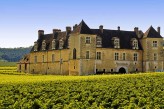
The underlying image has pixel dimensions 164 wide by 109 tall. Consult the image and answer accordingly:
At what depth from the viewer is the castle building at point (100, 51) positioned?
68.1 metres

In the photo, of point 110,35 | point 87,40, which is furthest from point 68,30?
point 87,40

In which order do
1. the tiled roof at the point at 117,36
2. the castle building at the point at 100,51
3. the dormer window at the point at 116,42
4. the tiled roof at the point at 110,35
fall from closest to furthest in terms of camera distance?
1. the castle building at the point at 100,51
2. the tiled roof at the point at 110,35
3. the tiled roof at the point at 117,36
4. the dormer window at the point at 116,42

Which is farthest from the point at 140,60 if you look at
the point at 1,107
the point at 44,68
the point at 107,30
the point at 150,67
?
the point at 1,107

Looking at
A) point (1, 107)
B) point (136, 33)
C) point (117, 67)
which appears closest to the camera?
point (1, 107)

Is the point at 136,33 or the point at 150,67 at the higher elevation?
the point at 136,33

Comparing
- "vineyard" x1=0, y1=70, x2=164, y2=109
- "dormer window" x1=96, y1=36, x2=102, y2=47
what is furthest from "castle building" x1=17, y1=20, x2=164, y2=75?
"vineyard" x1=0, y1=70, x2=164, y2=109

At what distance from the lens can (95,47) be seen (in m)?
69.6

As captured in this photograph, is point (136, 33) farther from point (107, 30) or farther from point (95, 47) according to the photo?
point (95, 47)

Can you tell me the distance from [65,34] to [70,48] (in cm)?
751

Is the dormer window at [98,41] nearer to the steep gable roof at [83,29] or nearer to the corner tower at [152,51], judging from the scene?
the steep gable roof at [83,29]

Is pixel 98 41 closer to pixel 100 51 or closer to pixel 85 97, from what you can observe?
pixel 100 51

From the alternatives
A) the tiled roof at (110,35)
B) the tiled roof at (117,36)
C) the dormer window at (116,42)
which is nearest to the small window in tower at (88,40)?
the tiled roof at (110,35)

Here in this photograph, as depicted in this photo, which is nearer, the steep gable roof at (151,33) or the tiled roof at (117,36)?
the tiled roof at (117,36)

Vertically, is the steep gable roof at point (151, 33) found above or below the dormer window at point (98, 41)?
above
